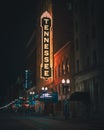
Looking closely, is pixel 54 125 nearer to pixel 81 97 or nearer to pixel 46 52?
pixel 81 97

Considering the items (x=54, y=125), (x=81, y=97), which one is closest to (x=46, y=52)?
(x=81, y=97)

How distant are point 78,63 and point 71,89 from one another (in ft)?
19.1

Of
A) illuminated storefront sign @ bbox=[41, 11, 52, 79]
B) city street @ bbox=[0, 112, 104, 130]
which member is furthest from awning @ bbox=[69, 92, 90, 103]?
illuminated storefront sign @ bbox=[41, 11, 52, 79]

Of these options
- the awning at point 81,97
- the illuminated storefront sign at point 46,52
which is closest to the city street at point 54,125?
the awning at point 81,97

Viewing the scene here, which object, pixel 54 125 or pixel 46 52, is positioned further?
pixel 46 52

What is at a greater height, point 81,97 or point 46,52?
point 46,52

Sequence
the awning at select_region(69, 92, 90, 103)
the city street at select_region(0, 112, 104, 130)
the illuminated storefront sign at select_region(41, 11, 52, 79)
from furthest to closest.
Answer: the illuminated storefront sign at select_region(41, 11, 52, 79) < the awning at select_region(69, 92, 90, 103) < the city street at select_region(0, 112, 104, 130)

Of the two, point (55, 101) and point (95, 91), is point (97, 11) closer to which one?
point (95, 91)

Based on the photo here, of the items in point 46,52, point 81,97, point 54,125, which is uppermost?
point 46,52

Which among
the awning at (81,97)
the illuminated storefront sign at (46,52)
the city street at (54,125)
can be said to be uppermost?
the illuminated storefront sign at (46,52)

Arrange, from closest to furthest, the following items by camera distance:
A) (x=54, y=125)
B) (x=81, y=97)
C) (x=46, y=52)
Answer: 1. (x=54, y=125)
2. (x=81, y=97)
3. (x=46, y=52)

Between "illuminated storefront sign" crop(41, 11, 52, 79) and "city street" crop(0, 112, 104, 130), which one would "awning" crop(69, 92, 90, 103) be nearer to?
"city street" crop(0, 112, 104, 130)

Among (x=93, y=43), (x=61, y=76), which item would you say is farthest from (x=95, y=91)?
(x=61, y=76)

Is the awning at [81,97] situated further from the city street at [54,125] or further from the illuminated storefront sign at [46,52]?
the illuminated storefront sign at [46,52]
